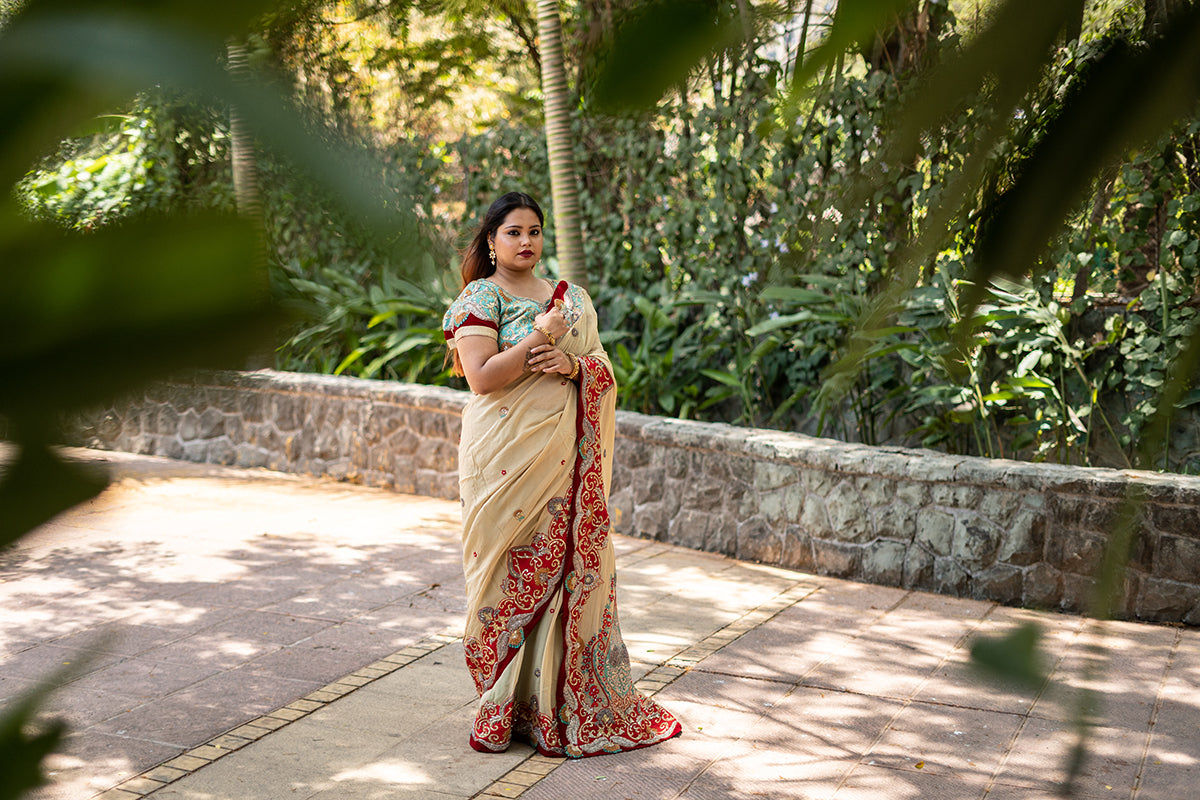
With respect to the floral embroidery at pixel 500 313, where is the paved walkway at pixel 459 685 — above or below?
below

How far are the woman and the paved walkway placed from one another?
0.16m

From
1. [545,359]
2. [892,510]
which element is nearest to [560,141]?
[545,359]

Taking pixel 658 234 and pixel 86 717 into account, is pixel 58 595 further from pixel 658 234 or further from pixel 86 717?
pixel 658 234

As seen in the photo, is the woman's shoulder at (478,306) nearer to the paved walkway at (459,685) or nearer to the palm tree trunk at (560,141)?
the palm tree trunk at (560,141)

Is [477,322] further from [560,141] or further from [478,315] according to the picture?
[560,141]

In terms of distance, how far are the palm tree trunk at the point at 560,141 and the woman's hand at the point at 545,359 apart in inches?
19.5

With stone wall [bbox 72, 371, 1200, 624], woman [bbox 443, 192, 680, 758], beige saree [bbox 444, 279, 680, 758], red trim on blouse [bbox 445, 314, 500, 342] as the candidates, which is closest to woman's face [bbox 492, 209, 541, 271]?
woman [bbox 443, 192, 680, 758]

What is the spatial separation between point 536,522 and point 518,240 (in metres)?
0.90

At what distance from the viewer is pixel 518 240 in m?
3.70

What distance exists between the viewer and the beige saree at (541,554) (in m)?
3.58

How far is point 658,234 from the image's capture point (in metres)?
7.73

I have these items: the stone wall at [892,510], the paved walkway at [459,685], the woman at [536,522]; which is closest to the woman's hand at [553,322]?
the woman at [536,522]

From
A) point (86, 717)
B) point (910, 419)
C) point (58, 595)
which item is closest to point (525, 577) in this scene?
point (86, 717)

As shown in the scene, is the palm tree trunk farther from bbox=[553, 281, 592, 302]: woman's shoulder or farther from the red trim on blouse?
the red trim on blouse
